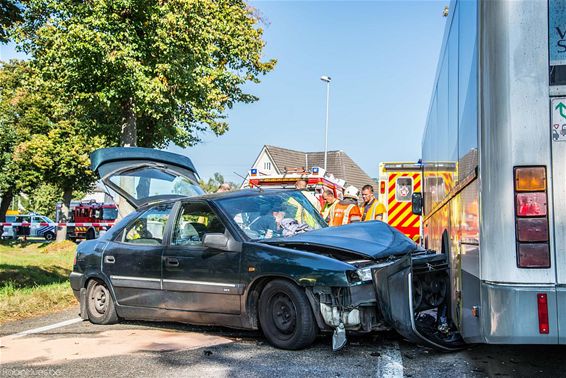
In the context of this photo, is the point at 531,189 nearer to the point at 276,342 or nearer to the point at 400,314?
the point at 400,314

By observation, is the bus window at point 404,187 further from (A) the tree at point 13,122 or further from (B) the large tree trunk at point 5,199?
(B) the large tree trunk at point 5,199

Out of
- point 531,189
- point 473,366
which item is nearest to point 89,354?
point 473,366

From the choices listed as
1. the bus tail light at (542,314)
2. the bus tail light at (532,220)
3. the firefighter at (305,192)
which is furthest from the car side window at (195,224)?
the bus tail light at (542,314)

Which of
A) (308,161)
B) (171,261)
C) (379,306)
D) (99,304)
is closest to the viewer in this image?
(379,306)

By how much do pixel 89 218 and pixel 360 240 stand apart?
38197 mm

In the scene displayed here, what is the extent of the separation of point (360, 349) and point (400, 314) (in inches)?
23.8

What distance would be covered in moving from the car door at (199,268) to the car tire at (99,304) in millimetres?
1114

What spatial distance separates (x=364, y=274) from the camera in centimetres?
505

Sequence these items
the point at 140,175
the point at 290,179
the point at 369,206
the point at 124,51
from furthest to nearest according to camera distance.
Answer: the point at 290,179 < the point at 124,51 < the point at 369,206 < the point at 140,175

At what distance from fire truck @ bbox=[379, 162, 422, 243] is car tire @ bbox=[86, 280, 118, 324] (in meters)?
10.4

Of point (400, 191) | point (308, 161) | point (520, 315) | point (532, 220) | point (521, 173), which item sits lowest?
point (520, 315)

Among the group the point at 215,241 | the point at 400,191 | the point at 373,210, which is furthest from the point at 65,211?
the point at 215,241

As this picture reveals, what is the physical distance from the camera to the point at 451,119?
19.1 feet

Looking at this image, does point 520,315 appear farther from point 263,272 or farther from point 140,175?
point 140,175
